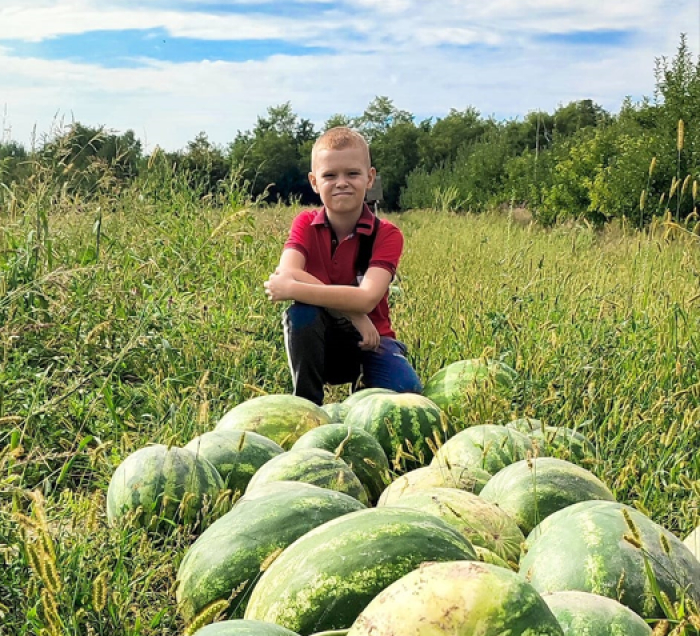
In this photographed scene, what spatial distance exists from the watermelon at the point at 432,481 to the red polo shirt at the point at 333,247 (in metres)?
1.93

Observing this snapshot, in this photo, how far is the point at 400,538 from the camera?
1.53 meters

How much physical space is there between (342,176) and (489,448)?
2022 millimetres

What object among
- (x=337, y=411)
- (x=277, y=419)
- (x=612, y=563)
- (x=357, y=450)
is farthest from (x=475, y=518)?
(x=337, y=411)

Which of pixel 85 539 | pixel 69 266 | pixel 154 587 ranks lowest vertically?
pixel 154 587

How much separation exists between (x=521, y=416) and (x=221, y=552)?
5.77ft

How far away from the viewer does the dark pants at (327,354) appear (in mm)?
3857

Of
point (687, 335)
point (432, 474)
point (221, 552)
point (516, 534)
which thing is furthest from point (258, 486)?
point (687, 335)

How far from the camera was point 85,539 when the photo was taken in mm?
2027

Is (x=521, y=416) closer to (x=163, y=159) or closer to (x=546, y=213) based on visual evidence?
(x=163, y=159)

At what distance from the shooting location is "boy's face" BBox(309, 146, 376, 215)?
4.08 metres

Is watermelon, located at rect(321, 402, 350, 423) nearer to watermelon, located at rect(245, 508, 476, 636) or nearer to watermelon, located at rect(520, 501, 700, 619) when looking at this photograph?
watermelon, located at rect(520, 501, 700, 619)

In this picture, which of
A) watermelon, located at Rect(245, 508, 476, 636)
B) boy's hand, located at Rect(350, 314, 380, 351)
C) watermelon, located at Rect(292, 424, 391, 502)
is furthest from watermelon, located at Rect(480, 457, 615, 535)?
boy's hand, located at Rect(350, 314, 380, 351)

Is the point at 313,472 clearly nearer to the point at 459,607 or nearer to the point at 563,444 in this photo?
the point at 563,444

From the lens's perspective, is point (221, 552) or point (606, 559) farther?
point (221, 552)
